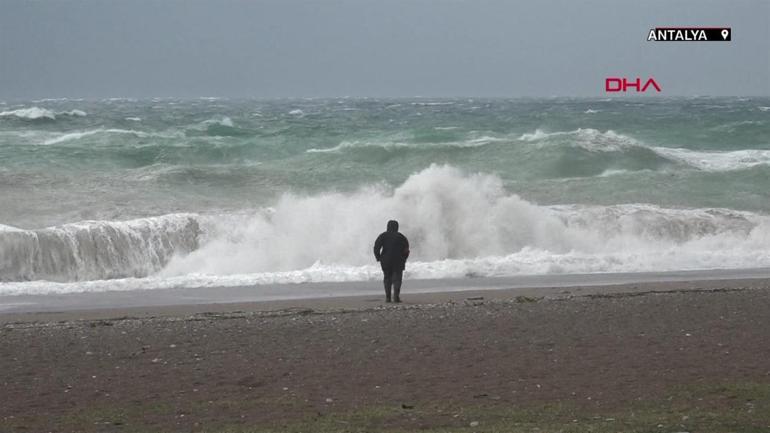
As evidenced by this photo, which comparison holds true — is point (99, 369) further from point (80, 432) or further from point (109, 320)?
point (109, 320)

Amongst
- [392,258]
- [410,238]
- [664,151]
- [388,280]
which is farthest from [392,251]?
[664,151]

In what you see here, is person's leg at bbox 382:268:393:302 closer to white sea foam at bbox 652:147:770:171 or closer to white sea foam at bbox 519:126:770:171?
white sea foam at bbox 652:147:770:171

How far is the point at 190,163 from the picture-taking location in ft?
109

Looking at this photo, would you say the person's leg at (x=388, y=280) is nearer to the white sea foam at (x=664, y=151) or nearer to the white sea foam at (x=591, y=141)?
the white sea foam at (x=664, y=151)

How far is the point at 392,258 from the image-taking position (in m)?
12.7

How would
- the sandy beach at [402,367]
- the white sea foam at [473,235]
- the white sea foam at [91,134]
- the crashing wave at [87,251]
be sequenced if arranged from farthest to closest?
the white sea foam at [91,134] < the white sea foam at [473,235] < the crashing wave at [87,251] < the sandy beach at [402,367]

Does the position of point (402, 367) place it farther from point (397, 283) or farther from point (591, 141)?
point (591, 141)

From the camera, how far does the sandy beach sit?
697cm

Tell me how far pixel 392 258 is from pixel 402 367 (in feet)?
14.0

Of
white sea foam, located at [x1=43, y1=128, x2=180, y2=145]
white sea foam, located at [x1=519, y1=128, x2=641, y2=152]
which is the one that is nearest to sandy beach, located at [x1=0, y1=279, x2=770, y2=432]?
white sea foam, located at [x1=519, y1=128, x2=641, y2=152]

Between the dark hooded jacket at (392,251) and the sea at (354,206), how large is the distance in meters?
2.90

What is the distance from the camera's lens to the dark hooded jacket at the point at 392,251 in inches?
502

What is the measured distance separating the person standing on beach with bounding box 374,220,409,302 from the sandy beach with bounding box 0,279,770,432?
Answer: 988mm

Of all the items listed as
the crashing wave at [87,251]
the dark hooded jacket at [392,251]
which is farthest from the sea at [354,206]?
the dark hooded jacket at [392,251]
